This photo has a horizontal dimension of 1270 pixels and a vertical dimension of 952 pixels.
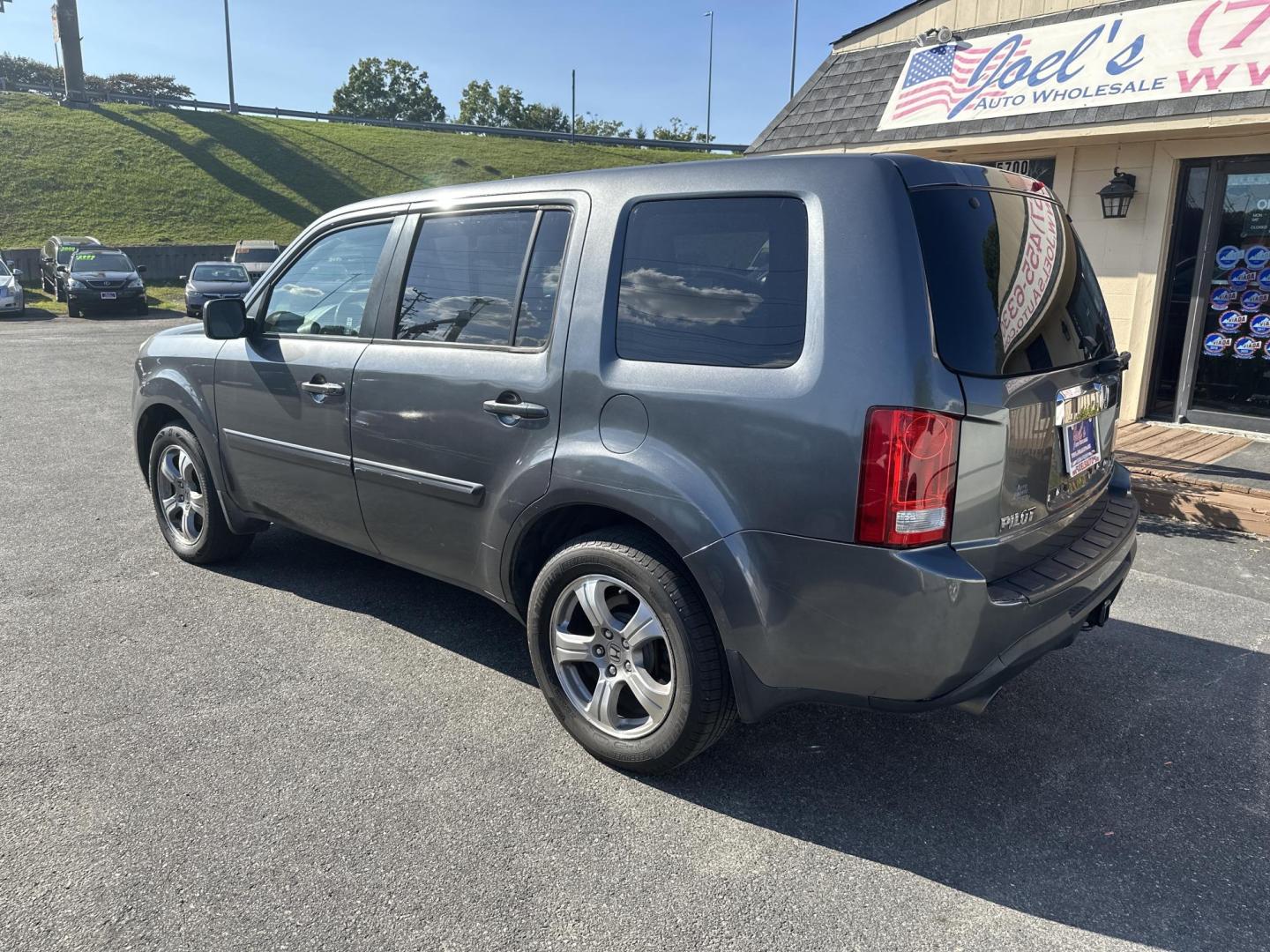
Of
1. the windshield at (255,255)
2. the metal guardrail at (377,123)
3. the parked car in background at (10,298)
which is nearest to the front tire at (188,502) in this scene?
the parked car in background at (10,298)

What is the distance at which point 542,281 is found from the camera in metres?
3.23

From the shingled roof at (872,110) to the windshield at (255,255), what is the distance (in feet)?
61.1

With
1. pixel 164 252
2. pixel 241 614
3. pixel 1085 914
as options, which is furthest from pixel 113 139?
pixel 1085 914

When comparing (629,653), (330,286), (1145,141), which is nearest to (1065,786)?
(629,653)

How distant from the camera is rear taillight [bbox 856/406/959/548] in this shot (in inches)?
93.8

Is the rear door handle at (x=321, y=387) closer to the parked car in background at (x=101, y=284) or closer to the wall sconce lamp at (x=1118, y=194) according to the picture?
the wall sconce lamp at (x=1118, y=194)

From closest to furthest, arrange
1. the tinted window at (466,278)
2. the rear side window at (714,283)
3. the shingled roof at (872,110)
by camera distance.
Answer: the rear side window at (714,283)
the tinted window at (466,278)
the shingled roof at (872,110)

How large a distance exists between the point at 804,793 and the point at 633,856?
2.12ft

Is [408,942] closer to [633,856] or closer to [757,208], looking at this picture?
[633,856]

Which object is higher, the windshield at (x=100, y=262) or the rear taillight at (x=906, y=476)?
the windshield at (x=100, y=262)

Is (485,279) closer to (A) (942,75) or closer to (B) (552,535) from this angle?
(B) (552,535)

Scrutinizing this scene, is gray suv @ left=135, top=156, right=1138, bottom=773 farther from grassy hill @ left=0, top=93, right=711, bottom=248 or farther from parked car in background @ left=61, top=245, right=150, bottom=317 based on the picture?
grassy hill @ left=0, top=93, right=711, bottom=248

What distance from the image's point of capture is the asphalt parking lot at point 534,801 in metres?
2.37

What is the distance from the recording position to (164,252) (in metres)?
30.2
